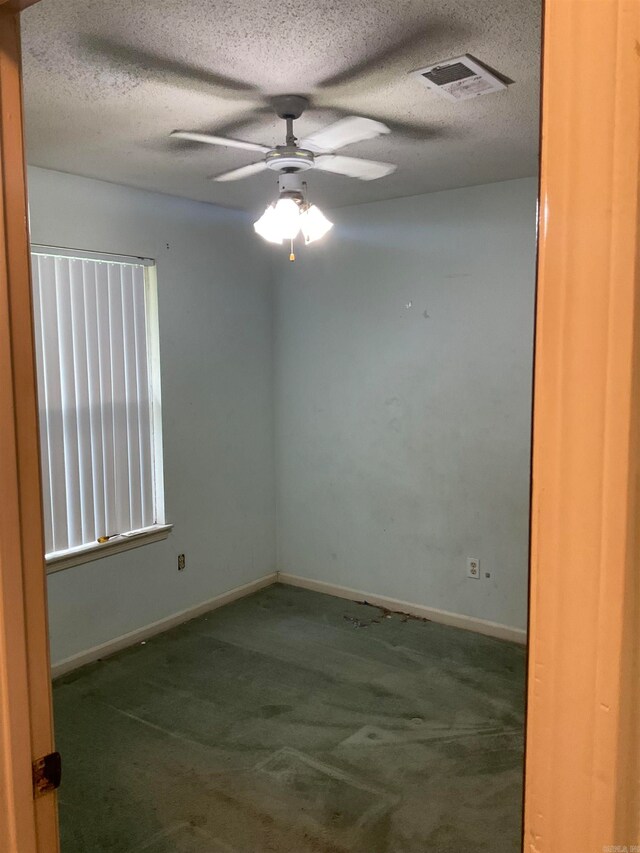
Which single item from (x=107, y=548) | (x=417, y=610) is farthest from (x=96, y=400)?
(x=417, y=610)

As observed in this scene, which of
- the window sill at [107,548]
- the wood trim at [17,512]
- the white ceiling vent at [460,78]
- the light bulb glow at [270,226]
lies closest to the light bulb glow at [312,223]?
the light bulb glow at [270,226]

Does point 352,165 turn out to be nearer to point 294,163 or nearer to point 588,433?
point 294,163

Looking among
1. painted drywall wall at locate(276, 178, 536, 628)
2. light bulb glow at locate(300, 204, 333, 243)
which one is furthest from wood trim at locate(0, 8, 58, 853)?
painted drywall wall at locate(276, 178, 536, 628)

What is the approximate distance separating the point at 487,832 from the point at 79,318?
295 centimetres

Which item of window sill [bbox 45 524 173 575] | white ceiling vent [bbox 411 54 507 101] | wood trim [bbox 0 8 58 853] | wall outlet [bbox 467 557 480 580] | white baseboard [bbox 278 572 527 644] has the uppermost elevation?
white ceiling vent [bbox 411 54 507 101]

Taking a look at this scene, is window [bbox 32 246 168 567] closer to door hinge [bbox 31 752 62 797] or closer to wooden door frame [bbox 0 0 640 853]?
door hinge [bbox 31 752 62 797]

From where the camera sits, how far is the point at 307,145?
2.30 m

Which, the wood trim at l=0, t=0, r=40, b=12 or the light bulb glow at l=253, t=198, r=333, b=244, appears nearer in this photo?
the wood trim at l=0, t=0, r=40, b=12

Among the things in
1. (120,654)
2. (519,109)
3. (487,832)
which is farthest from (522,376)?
(120,654)

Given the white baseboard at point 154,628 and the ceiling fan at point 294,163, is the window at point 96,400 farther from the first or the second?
the ceiling fan at point 294,163

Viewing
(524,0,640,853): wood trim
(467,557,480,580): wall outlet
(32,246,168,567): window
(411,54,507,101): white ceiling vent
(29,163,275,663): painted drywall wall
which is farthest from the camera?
(467,557,480,580): wall outlet

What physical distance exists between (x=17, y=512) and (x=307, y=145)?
1788 mm

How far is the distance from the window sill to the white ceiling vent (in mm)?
2751

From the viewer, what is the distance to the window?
3314mm
